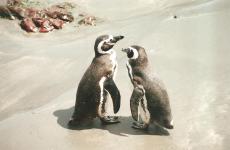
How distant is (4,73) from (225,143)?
415 centimetres

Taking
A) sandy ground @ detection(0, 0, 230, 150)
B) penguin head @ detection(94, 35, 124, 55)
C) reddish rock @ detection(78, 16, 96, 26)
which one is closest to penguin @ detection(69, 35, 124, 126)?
penguin head @ detection(94, 35, 124, 55)

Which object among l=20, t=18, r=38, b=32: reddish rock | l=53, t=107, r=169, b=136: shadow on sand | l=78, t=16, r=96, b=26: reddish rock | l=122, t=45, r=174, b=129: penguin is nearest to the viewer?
l=122, t=45, r=174, b=129: penguin

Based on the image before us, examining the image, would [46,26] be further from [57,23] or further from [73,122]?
[73,122]

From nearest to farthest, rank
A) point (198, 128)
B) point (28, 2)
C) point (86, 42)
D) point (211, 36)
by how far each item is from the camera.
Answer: point (198, 128) → point (211, 36) → point (86, 42) → point (28, 2)

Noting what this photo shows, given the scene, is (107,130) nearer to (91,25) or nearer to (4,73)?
(4,73)

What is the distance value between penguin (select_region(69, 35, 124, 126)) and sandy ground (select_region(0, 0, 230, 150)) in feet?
0.53

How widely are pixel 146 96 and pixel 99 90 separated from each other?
1.85ft

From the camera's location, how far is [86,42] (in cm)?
895

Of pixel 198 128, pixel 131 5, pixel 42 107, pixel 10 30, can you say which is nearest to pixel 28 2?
pixel 10 30

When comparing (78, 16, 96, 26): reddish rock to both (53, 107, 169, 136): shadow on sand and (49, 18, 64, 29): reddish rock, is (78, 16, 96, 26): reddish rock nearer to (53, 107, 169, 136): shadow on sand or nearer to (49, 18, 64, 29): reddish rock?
(49, 18, 64, 29): reddish rock

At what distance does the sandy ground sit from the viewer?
205 inches

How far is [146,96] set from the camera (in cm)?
523

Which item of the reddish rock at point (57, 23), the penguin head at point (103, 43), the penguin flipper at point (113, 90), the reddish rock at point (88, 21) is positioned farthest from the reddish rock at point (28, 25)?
the penguin flipper at point (113, 90)

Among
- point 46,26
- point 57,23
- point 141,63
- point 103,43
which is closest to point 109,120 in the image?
point 141,63
